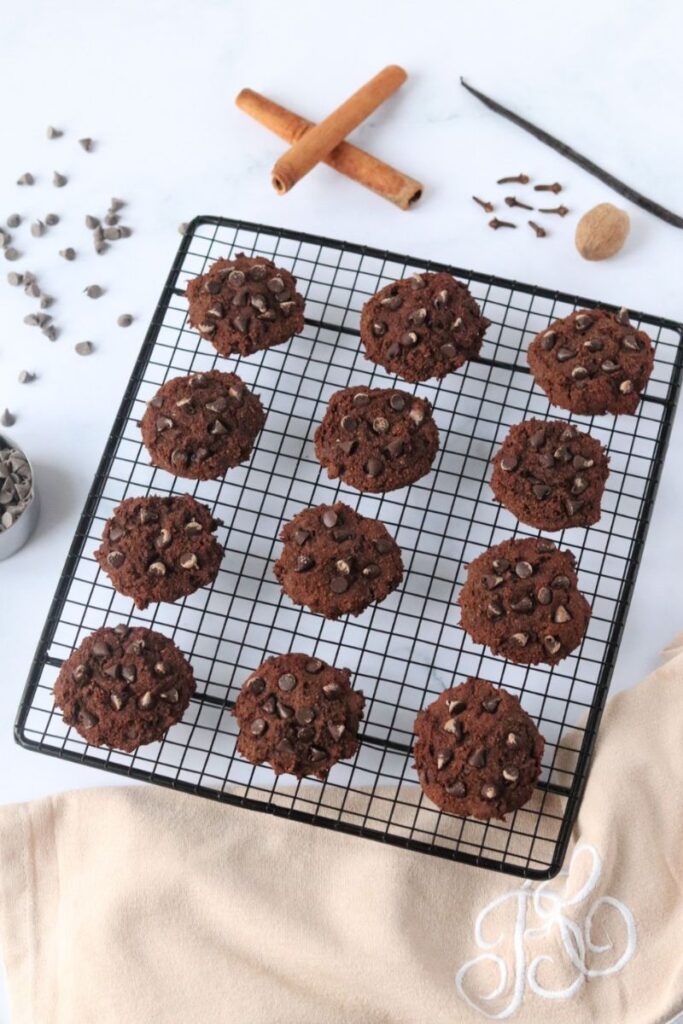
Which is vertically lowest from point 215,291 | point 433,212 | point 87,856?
point 87,856

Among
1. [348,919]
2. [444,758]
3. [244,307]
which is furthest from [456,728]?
[244,307]

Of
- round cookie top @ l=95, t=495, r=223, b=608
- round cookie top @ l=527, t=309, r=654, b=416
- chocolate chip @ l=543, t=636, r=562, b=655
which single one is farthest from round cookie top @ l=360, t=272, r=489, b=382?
chocolate chip @ l=543, t=636, r=562, b=655

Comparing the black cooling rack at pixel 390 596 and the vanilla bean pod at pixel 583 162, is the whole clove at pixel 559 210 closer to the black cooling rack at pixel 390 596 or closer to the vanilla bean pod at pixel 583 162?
the vanilla bean pod at pixel 583 162

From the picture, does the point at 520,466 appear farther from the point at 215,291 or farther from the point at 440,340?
the point at 215,291

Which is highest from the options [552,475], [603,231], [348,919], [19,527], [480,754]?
[603,231]

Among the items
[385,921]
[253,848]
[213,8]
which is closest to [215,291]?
[213,8]

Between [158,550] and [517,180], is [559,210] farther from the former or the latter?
[158,550]
